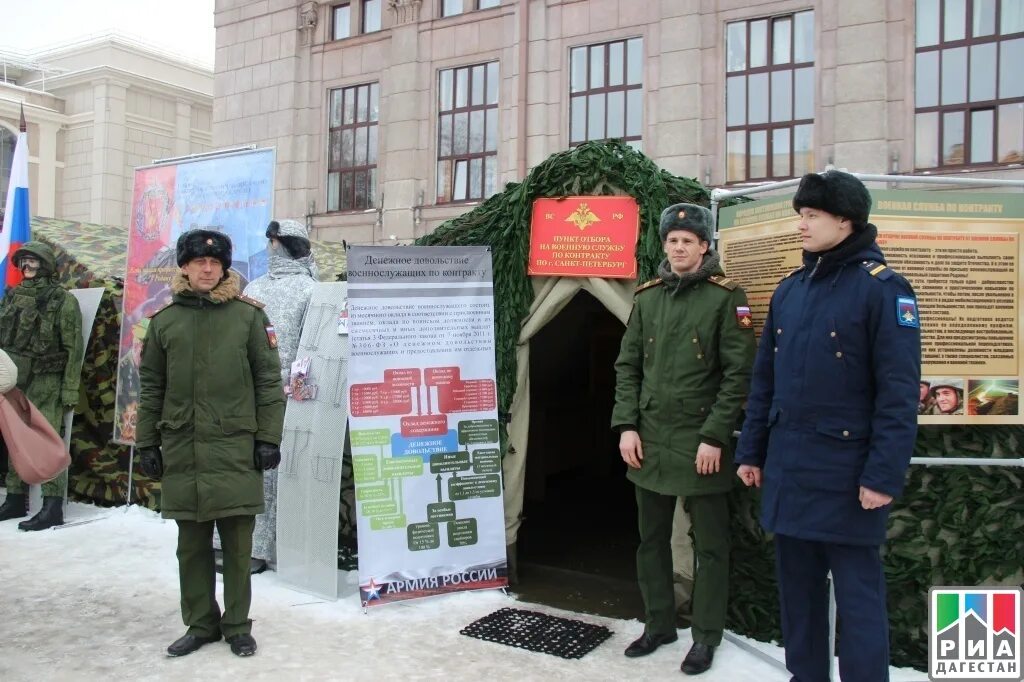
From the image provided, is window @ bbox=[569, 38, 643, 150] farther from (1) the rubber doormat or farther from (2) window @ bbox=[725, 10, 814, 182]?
(1) the rubber doormat

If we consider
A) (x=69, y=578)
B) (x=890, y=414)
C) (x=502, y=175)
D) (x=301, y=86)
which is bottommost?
(x=69, y=578)

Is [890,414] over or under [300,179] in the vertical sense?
under

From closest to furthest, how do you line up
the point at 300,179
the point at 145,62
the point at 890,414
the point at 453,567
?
the point at 890,414, the point at 453,567, the point at 300,179, the point at 145,62

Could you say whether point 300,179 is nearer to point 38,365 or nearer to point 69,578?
point 38,365

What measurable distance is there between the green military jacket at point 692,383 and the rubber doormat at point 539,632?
873 mm

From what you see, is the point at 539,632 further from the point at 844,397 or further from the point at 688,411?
the point at 844,397

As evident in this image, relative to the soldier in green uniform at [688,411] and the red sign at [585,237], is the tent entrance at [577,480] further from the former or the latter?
the red sign at [585,237]

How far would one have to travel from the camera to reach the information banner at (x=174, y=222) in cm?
588

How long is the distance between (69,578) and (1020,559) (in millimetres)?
5102

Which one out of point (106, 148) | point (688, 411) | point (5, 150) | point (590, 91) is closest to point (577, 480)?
point (688, 411)

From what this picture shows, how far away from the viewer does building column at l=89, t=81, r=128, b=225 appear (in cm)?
2608

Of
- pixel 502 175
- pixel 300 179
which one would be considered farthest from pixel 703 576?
pixel 300 179

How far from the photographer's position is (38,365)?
6359 millimetres

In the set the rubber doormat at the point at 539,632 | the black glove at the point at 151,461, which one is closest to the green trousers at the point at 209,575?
the black glove at the point at 151,461
